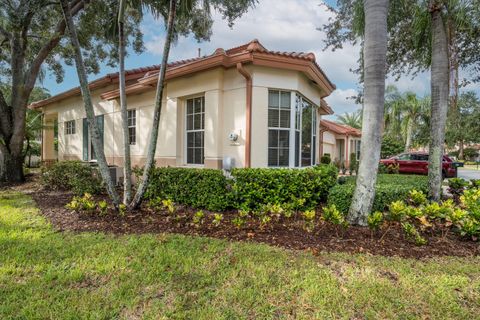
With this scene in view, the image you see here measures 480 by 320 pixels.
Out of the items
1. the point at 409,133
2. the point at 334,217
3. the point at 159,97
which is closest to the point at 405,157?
the point at 409,133

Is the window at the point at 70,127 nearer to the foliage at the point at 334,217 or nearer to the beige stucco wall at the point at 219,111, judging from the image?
the beige stucco wall at the point at 219,111

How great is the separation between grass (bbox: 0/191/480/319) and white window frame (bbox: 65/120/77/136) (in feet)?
41.3

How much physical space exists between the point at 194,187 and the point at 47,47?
9.33 meters

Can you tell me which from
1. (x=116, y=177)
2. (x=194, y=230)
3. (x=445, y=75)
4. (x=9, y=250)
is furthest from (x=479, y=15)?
(x=116, y=177)

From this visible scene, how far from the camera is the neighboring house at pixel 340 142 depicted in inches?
860

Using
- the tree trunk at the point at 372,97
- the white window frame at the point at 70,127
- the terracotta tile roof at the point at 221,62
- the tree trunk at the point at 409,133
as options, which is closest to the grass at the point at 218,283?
the tree trunk at the point at 372,97

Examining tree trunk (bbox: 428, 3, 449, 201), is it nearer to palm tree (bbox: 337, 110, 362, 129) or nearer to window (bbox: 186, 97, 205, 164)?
window (bbox: 186, 97, 205, 164)

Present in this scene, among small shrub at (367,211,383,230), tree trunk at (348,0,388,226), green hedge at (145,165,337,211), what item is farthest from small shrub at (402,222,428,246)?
green hedge at (145,165,337,211)

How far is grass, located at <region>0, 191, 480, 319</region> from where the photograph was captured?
2930mm

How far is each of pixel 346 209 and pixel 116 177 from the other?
9169mm

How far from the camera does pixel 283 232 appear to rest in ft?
17.3

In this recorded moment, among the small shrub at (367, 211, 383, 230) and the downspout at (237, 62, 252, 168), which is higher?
the downspout at (237, 62, 252, 168)

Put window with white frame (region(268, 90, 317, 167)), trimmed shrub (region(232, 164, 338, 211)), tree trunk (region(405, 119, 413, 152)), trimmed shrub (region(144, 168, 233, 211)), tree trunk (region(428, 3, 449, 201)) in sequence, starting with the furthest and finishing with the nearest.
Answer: tree trunk (region(405, 119, 413, 152)) < window with white frame (region(268, 90, 317, 167)) < tree trunk (region(428, 3, 449, 201)) < trimmed shrub (region(144, 168, 233, 211)) < trimmed shrub (region(232, 164, 338, 211))

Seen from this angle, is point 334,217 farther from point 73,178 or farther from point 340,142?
point 340,142
